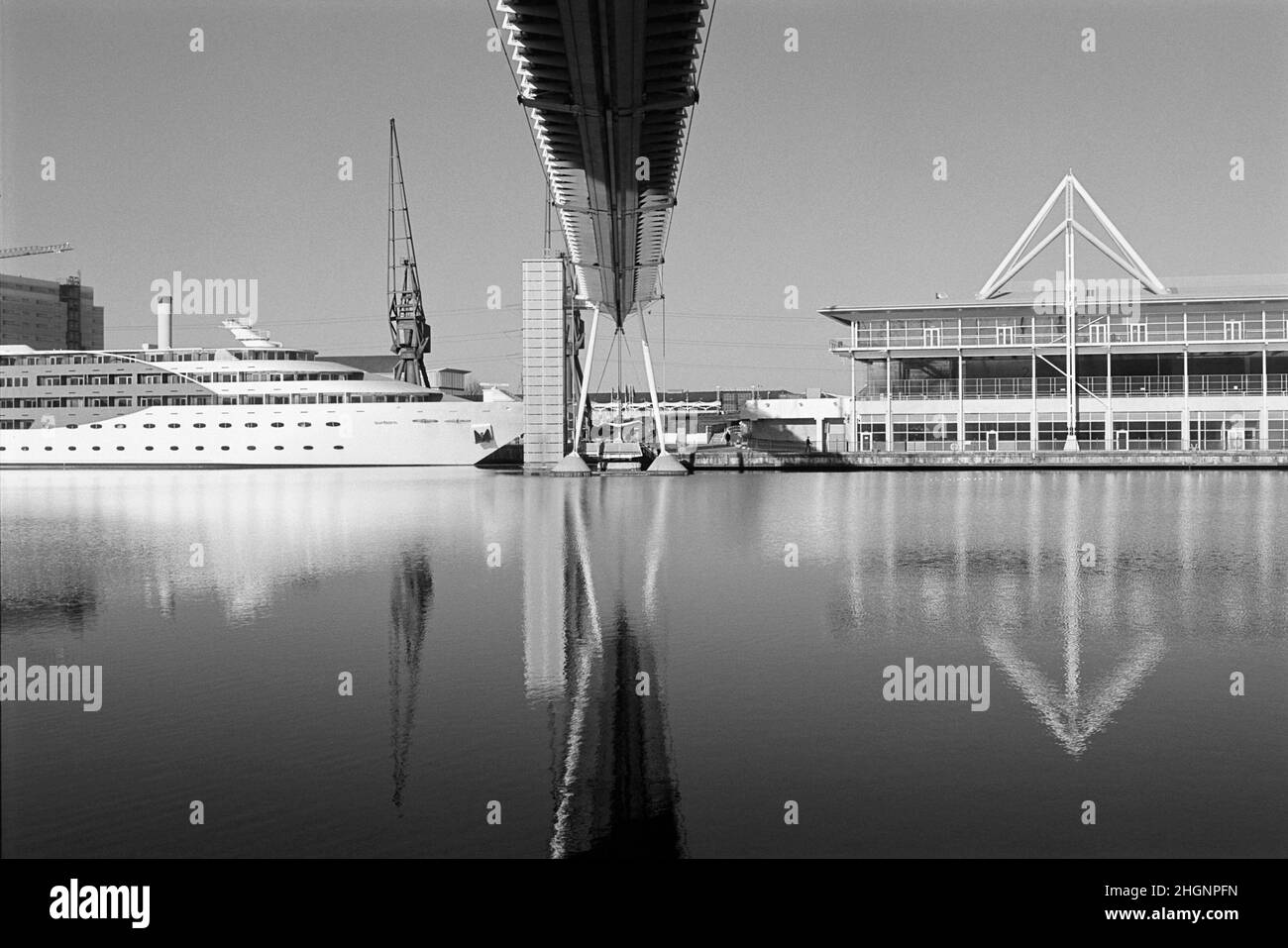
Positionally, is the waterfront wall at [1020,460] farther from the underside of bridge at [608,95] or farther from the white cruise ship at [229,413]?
the underside of bridge at [608,95]

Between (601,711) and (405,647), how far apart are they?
412 centimetres

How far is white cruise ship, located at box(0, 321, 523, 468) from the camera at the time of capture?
281ft

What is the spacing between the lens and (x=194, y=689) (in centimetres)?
1180

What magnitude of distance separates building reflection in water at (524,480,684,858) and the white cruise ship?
6468 cm

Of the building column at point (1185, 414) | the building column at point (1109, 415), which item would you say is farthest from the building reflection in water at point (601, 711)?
the building column at point (1185, 414)

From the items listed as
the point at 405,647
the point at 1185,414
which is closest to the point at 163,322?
the point at 1185,414

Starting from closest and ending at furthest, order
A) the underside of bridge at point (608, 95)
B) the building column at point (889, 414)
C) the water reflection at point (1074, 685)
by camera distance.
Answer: the water reflection at point (1074, 685) < the underside of bridge at point (608, 95) < the building column at point (889, 414)

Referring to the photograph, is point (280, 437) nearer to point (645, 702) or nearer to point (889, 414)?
point (889, 414)

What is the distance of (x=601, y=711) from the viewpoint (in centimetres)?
1091

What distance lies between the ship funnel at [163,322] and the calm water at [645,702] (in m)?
71.7

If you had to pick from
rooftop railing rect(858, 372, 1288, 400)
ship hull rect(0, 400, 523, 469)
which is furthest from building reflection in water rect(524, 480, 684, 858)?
ship hull rect(0, 400, 523, 469)

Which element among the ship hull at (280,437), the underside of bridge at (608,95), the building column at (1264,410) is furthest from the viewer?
the ship hull at (280,437)

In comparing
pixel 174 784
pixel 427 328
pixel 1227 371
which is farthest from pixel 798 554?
pixel 427 328

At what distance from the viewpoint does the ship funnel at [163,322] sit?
92.7 metres
